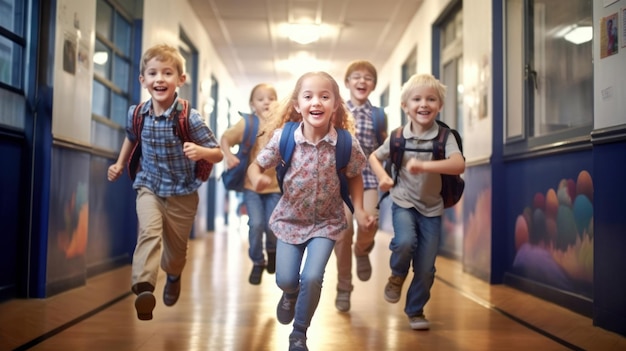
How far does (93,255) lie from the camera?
611 centimetres

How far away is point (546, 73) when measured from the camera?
5.18 meters

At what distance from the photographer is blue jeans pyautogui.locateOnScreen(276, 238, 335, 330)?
2.96m

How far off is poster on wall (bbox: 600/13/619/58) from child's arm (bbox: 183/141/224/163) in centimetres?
211

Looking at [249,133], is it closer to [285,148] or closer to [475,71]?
[285,148]

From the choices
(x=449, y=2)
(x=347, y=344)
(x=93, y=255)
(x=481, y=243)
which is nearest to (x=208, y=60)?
(x=449, y=2)

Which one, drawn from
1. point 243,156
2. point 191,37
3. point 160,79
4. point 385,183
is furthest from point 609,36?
point 191,37

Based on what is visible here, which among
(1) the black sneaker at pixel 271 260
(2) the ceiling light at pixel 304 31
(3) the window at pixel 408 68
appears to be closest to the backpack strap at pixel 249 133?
(1) the black sneaker at pixel 271 260

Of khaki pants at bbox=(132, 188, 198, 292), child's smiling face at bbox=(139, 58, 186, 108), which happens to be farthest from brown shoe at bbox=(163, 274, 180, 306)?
child's smiling face at bbox=(139, 58, 186, 108)

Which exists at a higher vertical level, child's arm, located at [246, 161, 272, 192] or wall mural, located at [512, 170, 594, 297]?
child's arm, located at [246, 161, 272, 192]

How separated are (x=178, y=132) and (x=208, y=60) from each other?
8852 mm

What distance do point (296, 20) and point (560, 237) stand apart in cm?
660

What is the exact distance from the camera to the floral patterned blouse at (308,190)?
310cm

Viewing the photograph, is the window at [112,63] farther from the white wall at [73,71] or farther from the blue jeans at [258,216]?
the blue jeans at [258,216]

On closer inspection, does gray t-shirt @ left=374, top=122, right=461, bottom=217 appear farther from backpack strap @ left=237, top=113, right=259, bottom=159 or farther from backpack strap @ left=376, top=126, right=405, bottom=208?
backpack strap @ left=237, top=113, right=259, bottom=159
